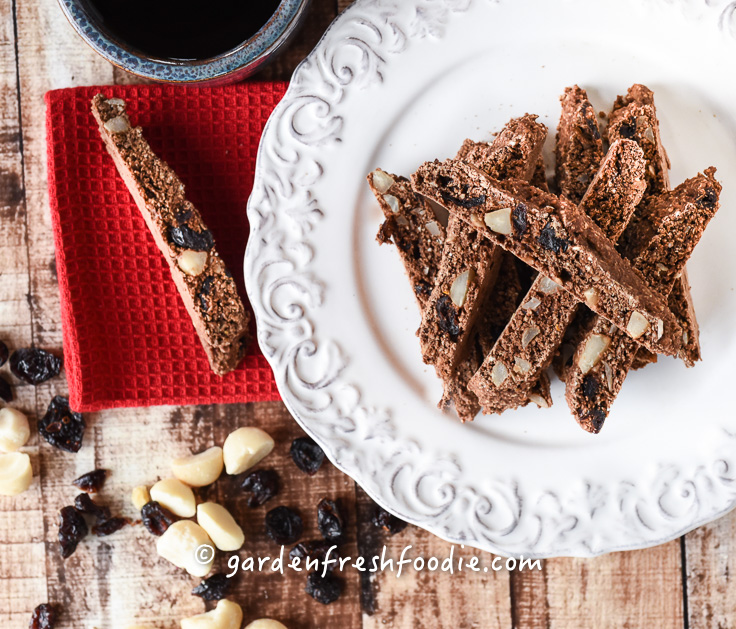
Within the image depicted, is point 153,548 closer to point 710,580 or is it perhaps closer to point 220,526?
point 220,526

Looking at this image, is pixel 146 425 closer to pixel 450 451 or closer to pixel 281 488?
pixel 281 488

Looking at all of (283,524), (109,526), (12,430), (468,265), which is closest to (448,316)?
(468,265)

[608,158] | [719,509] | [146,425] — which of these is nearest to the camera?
[608,158]

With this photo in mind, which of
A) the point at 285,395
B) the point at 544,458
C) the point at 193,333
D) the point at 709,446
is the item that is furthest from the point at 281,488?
the point at 709,446

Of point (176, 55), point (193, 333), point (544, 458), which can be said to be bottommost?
point (544, 458)

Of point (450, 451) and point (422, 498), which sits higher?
point (450, 451)

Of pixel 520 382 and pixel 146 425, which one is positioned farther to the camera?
pixel 146 425
